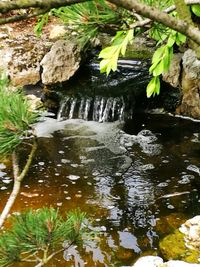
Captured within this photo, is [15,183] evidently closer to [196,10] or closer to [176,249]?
[196,10]

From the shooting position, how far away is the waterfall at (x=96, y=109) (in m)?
9.12

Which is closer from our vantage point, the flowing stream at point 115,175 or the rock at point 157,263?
the rock at point 157,263

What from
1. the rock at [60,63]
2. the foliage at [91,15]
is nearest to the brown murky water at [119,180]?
the rock at [60,63]

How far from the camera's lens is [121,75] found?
10.2 meters

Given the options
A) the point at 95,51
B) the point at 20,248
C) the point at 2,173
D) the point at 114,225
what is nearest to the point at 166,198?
the point at 114,225

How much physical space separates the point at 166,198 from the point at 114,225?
105 centimetres

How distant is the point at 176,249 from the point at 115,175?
2.46 meters

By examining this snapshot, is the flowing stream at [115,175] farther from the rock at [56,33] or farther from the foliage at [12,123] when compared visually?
the rock at [56,33]

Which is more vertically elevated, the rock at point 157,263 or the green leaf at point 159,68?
the green leaf at point 159,68

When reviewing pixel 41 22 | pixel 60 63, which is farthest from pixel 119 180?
pixel 60 63

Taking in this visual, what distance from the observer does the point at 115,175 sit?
6.86 metres

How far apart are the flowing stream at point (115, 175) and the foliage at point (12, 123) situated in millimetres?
2998

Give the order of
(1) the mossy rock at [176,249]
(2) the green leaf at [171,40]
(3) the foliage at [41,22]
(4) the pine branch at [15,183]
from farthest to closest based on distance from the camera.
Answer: (1) the mossy rock at [176,249] → (3) the foliage at [41,22] → (2) the green leaf at [171,40] → (4) the pine branch at [15,183]

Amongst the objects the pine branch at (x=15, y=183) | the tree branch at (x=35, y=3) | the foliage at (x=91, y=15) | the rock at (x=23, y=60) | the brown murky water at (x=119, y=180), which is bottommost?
the brown murky water at (x=119, y=180)
